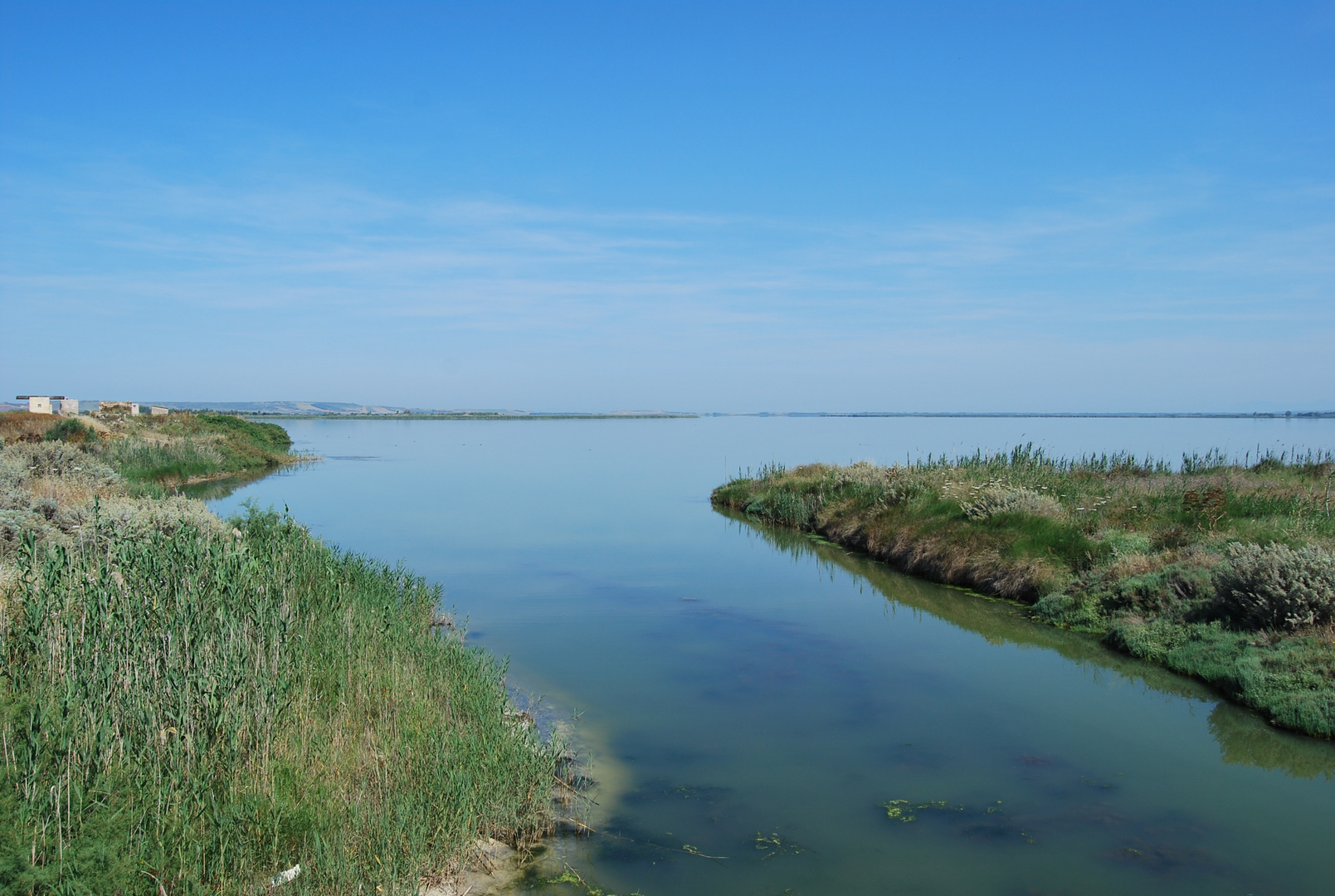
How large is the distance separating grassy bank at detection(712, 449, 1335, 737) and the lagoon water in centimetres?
47

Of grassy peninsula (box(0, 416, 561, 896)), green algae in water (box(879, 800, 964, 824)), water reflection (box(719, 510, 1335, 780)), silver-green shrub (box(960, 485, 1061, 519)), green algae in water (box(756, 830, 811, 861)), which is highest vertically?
silver-green shrub (box(960, 485, 1061, 519))

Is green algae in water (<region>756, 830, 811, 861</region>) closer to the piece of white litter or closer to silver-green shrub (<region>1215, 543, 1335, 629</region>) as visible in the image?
the piece of white litter

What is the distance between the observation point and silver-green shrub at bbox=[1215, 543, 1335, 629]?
10.1 m

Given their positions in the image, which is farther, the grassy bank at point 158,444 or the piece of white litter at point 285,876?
the grassy bank at point 158,444

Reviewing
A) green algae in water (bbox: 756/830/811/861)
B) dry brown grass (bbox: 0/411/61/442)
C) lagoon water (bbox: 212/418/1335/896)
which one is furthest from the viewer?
dry brown grass (bbox: 0/411/61/442)

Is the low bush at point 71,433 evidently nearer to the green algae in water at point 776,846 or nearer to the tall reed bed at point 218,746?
the tall reed bed at point 218,746

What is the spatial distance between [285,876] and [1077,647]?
10.8 metres

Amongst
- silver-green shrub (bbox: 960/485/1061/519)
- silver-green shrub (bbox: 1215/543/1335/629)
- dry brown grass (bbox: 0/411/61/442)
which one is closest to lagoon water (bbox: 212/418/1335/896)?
silver-green shrub (bbox: 1215/543/1335/629)

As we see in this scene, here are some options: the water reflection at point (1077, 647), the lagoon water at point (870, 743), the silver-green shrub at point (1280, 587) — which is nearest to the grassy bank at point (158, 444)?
the lagoon water at point (870, 743)

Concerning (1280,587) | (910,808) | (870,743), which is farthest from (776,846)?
(1280,587)

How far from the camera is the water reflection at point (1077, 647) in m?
8.52

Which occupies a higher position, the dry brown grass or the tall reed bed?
the dry brown grass

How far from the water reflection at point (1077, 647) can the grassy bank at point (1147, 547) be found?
206 millimetres

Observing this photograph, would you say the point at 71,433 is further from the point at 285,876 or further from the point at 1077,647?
the point at 1077,647
